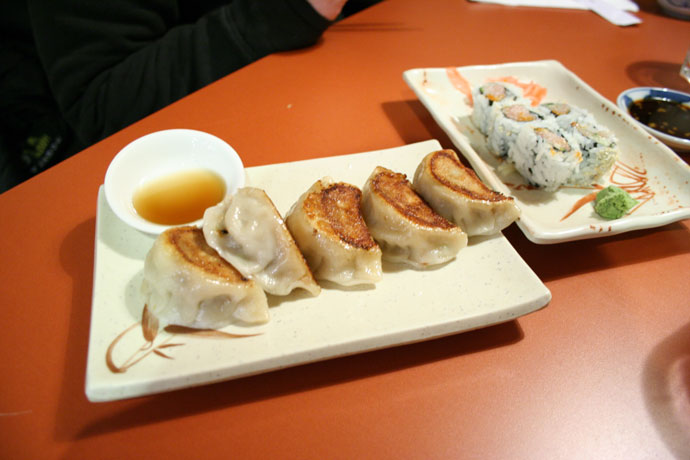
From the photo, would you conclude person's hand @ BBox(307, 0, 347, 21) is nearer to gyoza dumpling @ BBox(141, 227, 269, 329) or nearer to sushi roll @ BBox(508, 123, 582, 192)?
sushi roll @ BBox(508, 123, 582, 192)

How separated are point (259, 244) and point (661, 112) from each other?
8.65 ft

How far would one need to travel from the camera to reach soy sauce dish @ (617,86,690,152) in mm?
2318

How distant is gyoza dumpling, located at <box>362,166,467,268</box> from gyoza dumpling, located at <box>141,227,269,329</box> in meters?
0.51

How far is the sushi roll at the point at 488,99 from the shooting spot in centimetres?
219

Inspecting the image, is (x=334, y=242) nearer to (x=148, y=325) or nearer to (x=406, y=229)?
(x=406, y=229)

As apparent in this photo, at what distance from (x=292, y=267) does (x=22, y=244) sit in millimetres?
1180

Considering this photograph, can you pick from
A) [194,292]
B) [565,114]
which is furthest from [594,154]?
[194,292]

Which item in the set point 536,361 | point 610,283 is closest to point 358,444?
point 536,361

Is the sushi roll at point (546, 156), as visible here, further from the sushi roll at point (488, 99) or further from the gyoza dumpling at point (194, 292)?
the gyoza dumpling at point (194, 292)

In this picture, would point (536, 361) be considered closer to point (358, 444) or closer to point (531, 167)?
point (358, 444)

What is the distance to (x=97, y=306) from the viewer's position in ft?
4.18

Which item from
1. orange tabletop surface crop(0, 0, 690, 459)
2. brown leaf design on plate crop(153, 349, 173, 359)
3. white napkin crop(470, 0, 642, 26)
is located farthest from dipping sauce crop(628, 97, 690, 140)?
brown leaf design on plate crop(153, 349, 173, 359)

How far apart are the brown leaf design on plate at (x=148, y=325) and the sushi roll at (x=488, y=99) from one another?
6.07 feet

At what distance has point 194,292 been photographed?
1.24 meters
